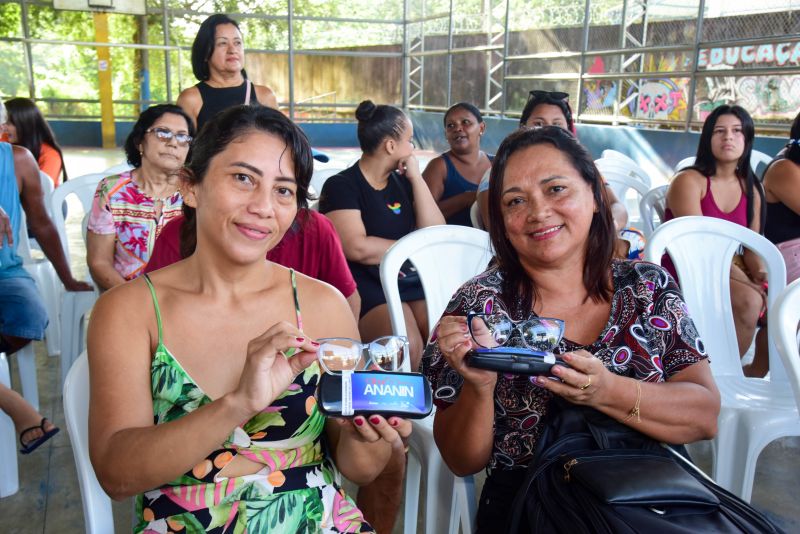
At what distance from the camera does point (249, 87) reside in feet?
12.3

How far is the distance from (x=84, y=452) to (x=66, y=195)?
2750 millimetres

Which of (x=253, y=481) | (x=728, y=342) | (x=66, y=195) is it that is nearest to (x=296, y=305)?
(x=253, y=481)

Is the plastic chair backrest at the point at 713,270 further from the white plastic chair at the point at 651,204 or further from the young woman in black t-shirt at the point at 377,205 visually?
the white plastic chair at the point at 651,204

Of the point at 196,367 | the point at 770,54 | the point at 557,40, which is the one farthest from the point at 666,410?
the point at 557,40

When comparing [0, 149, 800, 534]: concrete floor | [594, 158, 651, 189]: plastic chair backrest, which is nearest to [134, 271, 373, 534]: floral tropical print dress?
[0, 149, 800, 534]: concrete floor

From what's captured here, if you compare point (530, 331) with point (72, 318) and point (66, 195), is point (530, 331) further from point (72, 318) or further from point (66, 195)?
point (66, 195)

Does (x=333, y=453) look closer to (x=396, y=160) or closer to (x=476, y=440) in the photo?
(x=476, y=440)

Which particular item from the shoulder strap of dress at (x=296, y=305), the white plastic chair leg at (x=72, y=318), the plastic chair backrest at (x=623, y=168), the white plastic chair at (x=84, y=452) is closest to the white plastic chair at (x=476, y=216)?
the plastic chair backrest at (x=623, y=168)

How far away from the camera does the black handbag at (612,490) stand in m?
1.16

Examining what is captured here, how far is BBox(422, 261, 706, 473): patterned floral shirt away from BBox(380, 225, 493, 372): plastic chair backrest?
0.81 meters

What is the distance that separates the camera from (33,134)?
439cm

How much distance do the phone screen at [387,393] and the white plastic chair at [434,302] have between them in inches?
26.3

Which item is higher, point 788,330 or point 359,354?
point 359,354

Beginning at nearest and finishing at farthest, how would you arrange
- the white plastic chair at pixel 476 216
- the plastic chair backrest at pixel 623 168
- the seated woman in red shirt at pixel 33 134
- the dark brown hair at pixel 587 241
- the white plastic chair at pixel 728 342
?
the dark brown hair at pixel 587 241 → the white plastic chair at pixel 728 342 → the white plastic chair at pixel 476 216 → the seated woman in red shirt at pixel 33 134 → the plastic chair backrest at pixel 623 168
